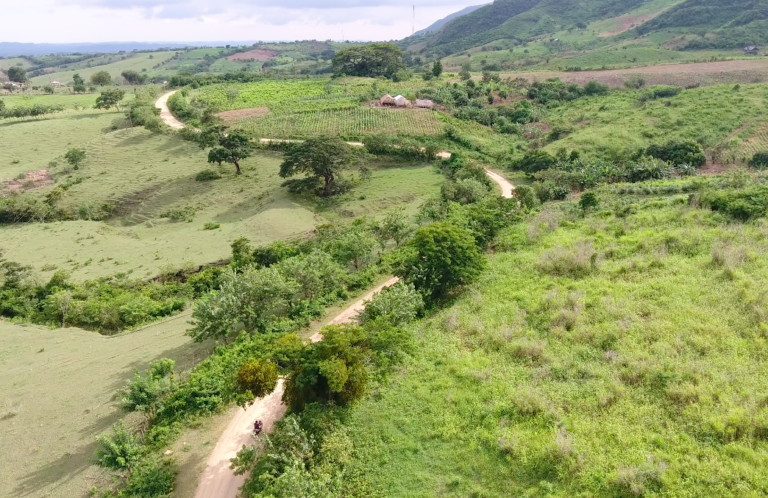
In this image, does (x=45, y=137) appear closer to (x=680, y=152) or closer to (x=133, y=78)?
(x=133, y=78)

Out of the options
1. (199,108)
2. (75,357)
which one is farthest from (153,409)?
(199,108)

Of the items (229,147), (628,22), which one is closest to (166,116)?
(229,147)

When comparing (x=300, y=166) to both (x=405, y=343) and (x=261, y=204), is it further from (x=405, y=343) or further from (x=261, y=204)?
(x=405, y=343)

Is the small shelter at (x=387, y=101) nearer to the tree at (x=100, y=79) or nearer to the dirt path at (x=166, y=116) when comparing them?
the dirt path at (x=166, y=116)

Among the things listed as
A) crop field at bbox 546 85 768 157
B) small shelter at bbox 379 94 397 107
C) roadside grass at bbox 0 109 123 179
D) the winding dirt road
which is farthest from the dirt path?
the winding dirt road

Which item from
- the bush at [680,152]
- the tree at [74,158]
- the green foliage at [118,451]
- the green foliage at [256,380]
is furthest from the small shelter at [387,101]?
the green foliage at [118,451]

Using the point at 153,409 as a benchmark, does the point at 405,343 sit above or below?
above

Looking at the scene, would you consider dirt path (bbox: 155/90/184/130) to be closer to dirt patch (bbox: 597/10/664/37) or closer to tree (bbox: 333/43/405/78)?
tree (bbox: 333/43/405/78)
